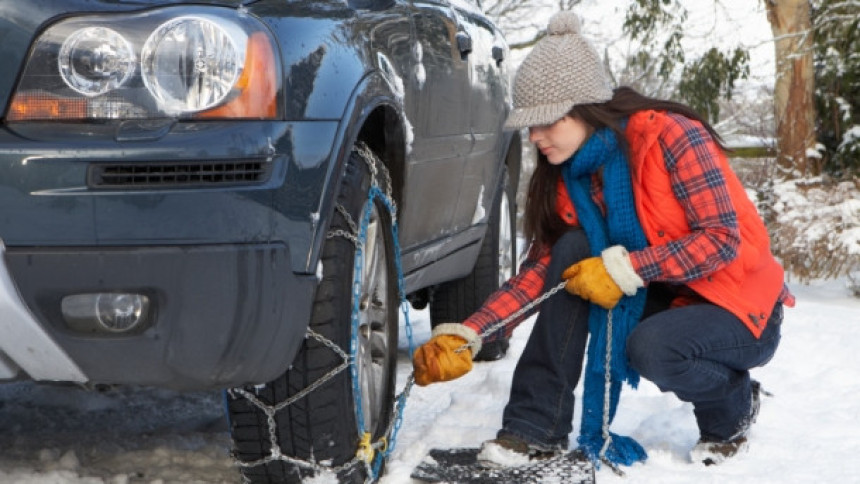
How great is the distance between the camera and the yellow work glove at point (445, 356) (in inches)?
129

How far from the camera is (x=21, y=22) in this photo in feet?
7.79

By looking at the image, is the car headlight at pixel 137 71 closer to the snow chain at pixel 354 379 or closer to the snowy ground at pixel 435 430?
the snow chain at pixel 354 379

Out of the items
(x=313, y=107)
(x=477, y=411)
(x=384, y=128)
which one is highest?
(x=313, y=107)

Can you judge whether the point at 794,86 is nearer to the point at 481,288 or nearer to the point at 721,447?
the point at 481,288

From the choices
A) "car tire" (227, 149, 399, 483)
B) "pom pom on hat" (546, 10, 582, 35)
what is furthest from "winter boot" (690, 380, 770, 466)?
"pom pom on hat" (546, 10, 582, 35)

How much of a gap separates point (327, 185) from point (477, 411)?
5.43ft

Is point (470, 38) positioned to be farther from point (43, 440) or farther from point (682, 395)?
point (43, 440)

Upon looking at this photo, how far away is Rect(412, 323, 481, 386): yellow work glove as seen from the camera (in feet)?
10.8

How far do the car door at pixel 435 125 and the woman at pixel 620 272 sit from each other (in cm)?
34

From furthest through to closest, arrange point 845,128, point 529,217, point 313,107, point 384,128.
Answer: point 845,128
point 529,217
point 384,128
point 313,107

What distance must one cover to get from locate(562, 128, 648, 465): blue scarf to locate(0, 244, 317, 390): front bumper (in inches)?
41.6

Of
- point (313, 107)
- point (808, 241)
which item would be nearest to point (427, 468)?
point (313, 107)

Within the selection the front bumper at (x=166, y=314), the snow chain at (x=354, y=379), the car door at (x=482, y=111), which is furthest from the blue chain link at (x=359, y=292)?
the car door at (x=482, y=111)

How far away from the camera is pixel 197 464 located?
3.33 metres
